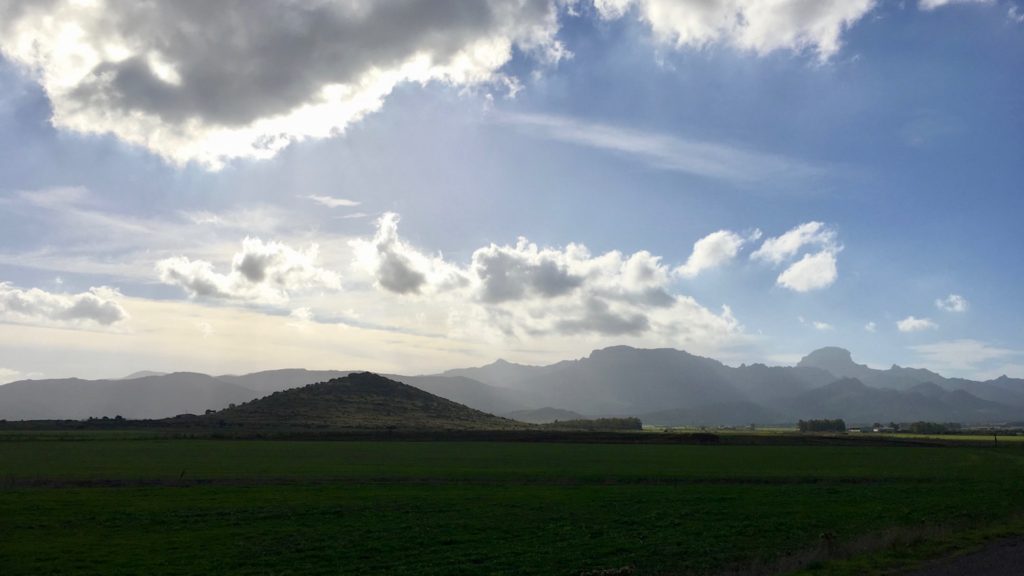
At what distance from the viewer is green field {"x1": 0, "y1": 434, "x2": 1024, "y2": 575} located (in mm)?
26031

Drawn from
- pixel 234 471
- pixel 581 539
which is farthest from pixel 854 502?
pixel 234 471

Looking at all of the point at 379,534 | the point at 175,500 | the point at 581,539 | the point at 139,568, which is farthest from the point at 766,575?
the point at 175,500

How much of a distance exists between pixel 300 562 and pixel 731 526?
64.8ft

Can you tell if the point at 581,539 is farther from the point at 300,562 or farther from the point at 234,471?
the point at 234,471

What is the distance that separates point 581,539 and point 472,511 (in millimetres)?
9271

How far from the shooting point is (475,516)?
3588cm

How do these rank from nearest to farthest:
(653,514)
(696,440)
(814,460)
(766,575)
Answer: (766,575)
(653,514)
(814,460)
(696,440)

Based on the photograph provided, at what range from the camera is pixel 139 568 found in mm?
25266

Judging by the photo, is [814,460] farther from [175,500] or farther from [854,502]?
[175,500]

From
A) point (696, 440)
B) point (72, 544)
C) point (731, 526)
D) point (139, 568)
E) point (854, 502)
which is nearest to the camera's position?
point (139, 568)

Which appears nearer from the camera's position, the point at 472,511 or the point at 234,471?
the point at 472,511

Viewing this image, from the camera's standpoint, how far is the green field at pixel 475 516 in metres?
26.0

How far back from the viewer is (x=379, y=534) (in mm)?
31031

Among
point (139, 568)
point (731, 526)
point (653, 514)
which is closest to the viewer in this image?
point (139, 568)
